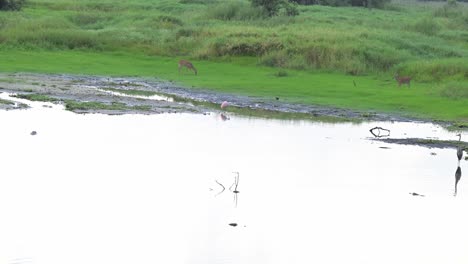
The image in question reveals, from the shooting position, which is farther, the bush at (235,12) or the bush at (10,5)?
the bush at (10,5)

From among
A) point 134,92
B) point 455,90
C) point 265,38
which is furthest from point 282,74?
point 455,90

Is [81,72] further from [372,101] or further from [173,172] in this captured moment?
[173,172]

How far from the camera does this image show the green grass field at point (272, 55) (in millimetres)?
25219

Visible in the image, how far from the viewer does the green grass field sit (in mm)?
25219

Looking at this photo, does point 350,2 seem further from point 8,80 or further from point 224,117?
point 224,117

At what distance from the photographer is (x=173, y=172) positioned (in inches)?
583

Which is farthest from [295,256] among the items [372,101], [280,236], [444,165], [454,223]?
[372,101]

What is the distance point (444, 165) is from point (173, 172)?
4898mm

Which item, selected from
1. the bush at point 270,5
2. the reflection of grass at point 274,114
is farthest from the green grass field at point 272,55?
the reflection of grass at point 274,114

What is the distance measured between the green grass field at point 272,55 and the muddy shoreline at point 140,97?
0.80 m

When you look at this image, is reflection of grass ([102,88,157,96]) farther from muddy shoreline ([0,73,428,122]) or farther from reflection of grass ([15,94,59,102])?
reflection of grass ([15,94,59,102])

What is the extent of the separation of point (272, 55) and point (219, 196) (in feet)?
59.6

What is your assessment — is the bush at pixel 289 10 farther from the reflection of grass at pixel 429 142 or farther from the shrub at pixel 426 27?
the reflection of grass at pixel 429 142

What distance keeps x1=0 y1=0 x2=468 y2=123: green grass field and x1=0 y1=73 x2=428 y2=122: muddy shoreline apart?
31.5 inches
